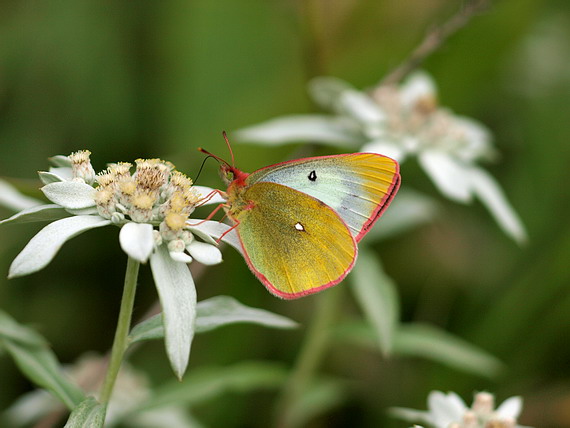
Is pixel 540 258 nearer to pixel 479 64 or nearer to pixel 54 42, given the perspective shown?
pixel 479 64

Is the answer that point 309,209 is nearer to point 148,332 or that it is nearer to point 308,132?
point 148,332

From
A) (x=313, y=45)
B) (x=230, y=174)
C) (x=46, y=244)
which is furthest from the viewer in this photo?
(x=313, y=45)

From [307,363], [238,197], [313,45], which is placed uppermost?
[313,45]

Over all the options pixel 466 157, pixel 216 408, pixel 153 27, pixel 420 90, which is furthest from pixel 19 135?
pixel 466 157

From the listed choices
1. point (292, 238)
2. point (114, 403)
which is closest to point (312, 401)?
→ point (114, 403)

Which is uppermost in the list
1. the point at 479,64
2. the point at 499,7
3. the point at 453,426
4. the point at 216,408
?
the point at 499,7
